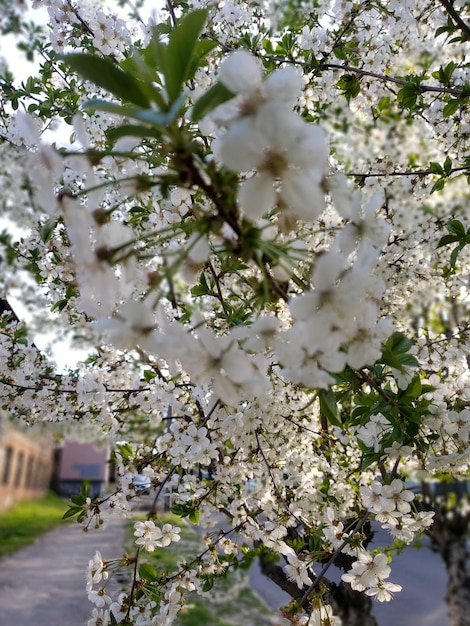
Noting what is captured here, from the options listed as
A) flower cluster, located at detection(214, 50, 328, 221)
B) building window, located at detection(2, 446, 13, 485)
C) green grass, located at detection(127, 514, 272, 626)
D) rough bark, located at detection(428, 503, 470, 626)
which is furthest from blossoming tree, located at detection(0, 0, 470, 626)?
rough bark, located at detection(428, 503, 470, 626)

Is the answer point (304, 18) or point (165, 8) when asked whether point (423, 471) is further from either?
point (304, 18)

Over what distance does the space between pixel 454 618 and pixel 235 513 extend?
3514 millimetres

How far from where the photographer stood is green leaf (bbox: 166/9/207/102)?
0.51 metres

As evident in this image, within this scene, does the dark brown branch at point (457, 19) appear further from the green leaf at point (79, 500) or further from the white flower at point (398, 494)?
the green leaf at point (79, 500)

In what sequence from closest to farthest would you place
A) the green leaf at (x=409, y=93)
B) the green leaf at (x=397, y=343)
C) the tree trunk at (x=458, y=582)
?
the green leaf at (x=397, y=343) < the green leaf at (x=409, y=93) < the tree trunk at (x=458, y=582)

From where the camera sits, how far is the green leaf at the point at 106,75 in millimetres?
505

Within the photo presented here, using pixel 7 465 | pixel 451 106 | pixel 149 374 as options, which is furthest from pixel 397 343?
pixel 7 465

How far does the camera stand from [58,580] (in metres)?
4.64

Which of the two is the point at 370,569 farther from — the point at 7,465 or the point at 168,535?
the point at 7,465

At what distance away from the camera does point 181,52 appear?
544 mm

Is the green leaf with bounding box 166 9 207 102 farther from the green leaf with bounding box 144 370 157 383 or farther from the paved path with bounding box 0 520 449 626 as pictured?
the paved path with bounding box 0 520 449 626

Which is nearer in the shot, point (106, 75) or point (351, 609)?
point (106, 75)

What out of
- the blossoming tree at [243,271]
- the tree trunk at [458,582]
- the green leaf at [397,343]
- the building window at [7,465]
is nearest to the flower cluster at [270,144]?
the blossoming tree at [243,271]

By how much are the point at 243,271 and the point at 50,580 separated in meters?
4.13
